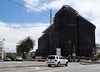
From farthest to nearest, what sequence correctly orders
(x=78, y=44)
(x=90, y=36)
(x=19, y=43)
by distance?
(x=90, y=36)
(x=78, y=44)
(x=19, y=43)

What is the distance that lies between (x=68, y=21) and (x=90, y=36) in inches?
861

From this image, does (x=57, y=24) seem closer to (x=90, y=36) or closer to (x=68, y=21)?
(x=68, y=21)

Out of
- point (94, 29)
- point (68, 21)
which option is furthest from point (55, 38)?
point (94, 29)

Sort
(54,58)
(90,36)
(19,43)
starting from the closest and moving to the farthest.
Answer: (54,58)
(19,43)
(90,36)

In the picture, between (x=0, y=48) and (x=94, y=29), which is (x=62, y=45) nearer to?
(x=94, y=29)

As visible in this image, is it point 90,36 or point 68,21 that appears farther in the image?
point 90,36

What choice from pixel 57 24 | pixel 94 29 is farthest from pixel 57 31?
pixel 94 29

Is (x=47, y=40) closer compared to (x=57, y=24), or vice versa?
(x=57, y=24)

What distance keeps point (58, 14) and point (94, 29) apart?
97.4 feet

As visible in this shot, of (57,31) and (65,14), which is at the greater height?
(65,14)

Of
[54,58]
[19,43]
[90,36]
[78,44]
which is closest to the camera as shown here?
[54,58]

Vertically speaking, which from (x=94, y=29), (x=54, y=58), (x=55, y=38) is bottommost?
(x=54, y=58)

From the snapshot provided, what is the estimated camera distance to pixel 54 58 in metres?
25.2

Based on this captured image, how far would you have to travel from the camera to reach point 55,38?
85500mm
